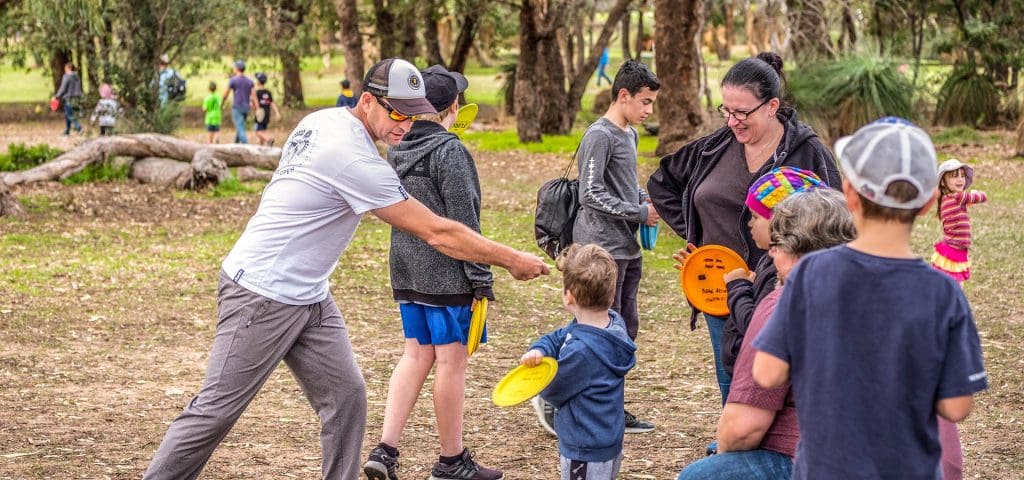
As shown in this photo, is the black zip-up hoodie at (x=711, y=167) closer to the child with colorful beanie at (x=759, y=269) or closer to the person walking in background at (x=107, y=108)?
the child with colorful beanie at (x=759, y=269)

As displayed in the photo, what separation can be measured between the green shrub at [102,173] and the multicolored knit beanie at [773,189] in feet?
48.2

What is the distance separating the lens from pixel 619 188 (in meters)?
6.26

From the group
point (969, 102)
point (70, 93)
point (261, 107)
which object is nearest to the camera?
point (261, 107)

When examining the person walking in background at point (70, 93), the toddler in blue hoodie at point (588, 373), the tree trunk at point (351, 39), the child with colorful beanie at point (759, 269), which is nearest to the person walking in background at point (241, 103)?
the tree trunk at point (351, 39)

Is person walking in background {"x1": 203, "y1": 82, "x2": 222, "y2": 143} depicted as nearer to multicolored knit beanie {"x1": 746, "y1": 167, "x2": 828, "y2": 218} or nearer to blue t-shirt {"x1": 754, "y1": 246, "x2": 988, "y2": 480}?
multicolored knit beanie {"x1": 746, "y1": 167, "x2": 828, "y2": 218}

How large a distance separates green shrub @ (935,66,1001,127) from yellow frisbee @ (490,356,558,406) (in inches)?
899

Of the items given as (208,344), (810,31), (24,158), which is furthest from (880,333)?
(810,31)

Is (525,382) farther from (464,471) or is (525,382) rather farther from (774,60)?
(774,60)

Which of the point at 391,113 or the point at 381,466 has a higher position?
the point at 391,113

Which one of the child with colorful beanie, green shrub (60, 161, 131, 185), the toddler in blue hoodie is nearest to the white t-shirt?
the toddler in blue hoodie

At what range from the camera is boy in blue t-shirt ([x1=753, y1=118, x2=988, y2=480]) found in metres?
2.72

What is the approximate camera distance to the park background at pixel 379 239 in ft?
20.6

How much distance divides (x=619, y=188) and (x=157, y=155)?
507 inches

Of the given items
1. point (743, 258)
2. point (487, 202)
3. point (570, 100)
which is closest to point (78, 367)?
point (743, 258)
